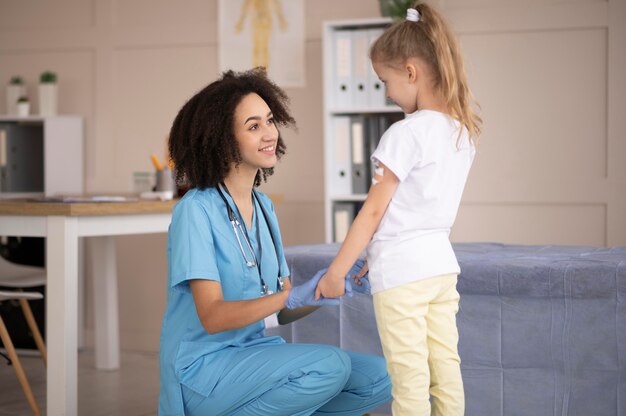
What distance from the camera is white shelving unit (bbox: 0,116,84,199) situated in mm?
4535

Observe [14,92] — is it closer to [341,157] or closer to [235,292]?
[341,157]

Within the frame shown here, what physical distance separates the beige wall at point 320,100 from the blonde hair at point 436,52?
2.13 m

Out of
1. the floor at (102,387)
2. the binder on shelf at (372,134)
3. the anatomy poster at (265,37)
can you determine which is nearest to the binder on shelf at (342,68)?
the binder on shelf at (372,134)

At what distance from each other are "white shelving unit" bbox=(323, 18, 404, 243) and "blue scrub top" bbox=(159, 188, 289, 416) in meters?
1.97

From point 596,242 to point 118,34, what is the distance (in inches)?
104

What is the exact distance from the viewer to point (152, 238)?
4695mm

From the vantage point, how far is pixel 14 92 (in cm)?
469

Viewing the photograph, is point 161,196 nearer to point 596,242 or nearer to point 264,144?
point 264,144

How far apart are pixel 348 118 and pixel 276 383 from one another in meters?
2.26

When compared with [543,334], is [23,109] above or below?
above

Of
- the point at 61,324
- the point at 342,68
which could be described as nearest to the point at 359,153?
the point at 342,68

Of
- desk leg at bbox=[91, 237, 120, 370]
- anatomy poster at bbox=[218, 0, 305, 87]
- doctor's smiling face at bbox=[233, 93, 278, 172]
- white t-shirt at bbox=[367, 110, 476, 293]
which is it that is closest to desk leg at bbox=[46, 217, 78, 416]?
doctor's smiling face at bbox=[233, 93, 278, 172]

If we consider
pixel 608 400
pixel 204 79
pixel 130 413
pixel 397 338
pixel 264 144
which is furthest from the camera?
pixel 204 79

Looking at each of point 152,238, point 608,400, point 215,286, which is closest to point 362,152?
point 152,238
